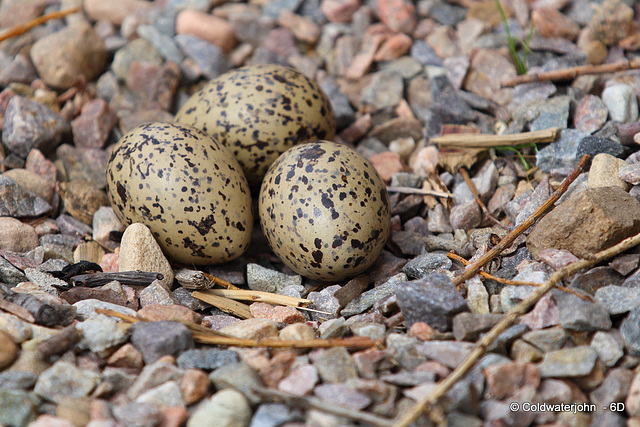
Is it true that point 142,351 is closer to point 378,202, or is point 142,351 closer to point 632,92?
point 378,202

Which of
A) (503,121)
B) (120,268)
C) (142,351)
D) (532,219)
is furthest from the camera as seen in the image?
(503,121)

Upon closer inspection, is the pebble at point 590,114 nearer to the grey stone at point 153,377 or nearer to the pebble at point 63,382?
the grey stone at point 153,377

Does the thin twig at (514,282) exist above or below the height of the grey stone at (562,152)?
below

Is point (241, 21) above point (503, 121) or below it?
above

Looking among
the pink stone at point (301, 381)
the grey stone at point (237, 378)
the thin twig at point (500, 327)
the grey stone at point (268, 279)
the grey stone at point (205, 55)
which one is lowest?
the grey stone at point (268, 279)

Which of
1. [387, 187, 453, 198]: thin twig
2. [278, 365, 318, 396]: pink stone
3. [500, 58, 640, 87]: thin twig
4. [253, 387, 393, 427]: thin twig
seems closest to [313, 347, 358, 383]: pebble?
[278, 365, 318, 396]: pink stone

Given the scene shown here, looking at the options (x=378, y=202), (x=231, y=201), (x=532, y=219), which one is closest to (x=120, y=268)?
(x=231, y=201)

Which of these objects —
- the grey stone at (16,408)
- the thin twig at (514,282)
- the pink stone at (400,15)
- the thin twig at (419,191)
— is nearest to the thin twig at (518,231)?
the thin twig at (514,282)

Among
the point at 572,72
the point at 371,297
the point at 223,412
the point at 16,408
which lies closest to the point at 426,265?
the point at 371,297
